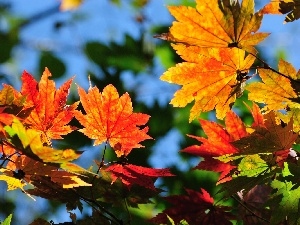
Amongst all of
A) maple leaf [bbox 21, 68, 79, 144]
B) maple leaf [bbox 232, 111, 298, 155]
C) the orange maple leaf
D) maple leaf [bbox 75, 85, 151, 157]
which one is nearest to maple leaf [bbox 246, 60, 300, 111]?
the orange maple leaf

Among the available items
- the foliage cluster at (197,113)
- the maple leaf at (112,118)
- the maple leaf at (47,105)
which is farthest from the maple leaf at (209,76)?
the maple leaf at (47,105)

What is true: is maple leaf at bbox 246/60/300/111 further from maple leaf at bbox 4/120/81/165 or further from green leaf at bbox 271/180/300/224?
maple leaf at bbox 4/120/81/165

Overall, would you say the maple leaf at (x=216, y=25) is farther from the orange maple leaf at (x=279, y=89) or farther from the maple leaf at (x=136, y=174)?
the maple leaf at (x=136, y=174)

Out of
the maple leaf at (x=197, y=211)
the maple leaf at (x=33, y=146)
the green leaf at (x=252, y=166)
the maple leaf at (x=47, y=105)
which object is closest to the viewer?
the maple leaf at (x=33, y=146)

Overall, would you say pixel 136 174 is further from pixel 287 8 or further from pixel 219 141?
pixel 287 8

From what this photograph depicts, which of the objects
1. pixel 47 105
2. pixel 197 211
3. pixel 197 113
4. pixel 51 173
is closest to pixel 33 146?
pixel 51 173

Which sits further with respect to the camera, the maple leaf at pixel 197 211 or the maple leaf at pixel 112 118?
the maple leaf at pixel 197 211
